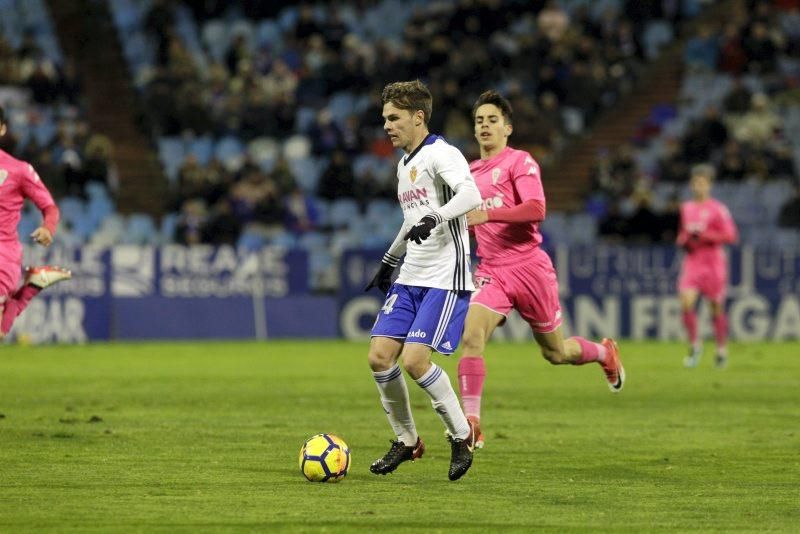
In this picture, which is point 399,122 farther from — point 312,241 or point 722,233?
point 312,241

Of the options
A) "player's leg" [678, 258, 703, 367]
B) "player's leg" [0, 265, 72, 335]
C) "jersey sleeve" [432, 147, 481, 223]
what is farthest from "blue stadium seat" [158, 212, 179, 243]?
"jersey sleeve" [432, 147, 481, 223]

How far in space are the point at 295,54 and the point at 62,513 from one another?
23590mm

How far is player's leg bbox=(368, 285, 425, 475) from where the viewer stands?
8688mm

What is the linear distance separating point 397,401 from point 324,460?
676 millimetres

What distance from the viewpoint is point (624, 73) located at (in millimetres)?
29641

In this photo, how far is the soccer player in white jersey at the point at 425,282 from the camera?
28.1ft

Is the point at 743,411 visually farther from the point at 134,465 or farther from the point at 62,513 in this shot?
the point at 62,513

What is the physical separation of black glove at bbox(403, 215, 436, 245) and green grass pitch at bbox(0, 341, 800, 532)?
137cm

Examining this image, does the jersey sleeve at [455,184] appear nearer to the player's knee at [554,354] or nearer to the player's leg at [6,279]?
the player's knee at [554,354]

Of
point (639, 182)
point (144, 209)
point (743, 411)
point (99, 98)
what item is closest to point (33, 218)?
point (144, 209)

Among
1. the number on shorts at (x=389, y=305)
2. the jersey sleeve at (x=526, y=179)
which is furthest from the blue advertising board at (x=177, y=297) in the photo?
the number on shorts at (x=389, y=305)

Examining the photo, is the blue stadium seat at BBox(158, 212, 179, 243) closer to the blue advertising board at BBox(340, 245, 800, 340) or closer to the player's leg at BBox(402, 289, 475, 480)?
the blue advertising board at BBox(340, 245, 800, 340)

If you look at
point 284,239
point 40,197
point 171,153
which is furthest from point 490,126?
point 171,153

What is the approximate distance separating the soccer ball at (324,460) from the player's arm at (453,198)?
126cm
